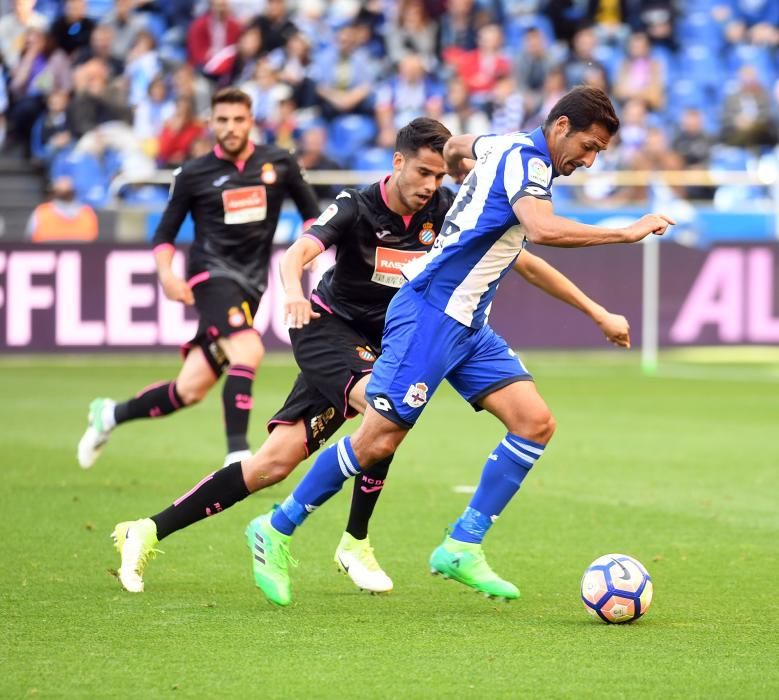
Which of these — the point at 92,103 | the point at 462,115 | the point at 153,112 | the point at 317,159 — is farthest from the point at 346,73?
the point at 92,103

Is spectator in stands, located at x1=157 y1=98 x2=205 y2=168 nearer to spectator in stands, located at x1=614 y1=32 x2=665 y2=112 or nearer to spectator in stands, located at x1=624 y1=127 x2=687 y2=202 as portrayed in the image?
spectator in stands, located at x1=624 y1=127 x2=687 y2=202

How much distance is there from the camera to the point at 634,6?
957 inches

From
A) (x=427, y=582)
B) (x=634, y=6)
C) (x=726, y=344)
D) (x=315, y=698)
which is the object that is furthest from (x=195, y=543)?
(x=634, y=6)

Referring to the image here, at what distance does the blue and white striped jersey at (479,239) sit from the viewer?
591 centimetres

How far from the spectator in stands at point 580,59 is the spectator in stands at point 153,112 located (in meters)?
5.87

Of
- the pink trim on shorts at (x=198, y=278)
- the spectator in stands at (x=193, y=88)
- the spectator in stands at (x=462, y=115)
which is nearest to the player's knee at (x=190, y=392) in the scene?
the pink trim on shorts at (x=198, y=278)

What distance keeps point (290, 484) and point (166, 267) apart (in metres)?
1.62

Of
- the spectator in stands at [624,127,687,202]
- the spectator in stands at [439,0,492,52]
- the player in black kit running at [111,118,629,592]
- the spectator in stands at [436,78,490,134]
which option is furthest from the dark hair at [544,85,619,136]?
the spectator in stands at [439,0,492,52]

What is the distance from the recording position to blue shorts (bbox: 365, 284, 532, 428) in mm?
6027

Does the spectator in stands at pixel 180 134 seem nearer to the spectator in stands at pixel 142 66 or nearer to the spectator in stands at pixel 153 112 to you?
the spectator in stands at pixel 153 112

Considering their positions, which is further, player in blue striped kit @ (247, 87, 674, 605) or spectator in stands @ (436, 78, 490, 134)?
spectator in stands @ (436, 78, 490, 134)

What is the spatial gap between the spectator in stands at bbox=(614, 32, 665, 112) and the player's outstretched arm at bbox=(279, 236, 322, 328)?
17.0m

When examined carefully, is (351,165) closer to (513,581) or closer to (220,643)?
(513,581)

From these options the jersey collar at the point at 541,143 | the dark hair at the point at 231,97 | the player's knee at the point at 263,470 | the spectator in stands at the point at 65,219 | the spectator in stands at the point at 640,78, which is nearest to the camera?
the jersey collar at the point at 541,143
